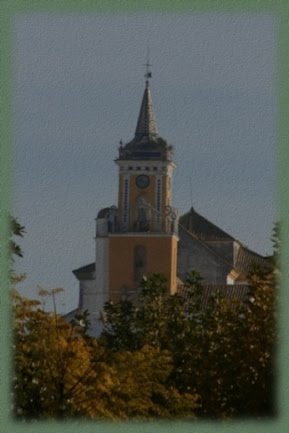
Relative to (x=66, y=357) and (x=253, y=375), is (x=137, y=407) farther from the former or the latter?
(x=253, y=375)

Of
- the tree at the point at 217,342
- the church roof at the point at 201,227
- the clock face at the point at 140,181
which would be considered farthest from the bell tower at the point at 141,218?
the tree at the point at 217,342

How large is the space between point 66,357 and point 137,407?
1.79 ft

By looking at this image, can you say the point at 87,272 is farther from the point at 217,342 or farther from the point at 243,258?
the point at 217,342

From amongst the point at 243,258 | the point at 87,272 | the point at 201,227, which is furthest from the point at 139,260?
the point at 243,258

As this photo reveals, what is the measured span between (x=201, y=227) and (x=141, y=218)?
11.7ft

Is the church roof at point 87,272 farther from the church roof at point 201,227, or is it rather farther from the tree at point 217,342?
the tree at point 217,342

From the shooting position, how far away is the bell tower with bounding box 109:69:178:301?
2446 inches

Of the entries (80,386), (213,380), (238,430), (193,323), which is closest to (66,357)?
(80,386)

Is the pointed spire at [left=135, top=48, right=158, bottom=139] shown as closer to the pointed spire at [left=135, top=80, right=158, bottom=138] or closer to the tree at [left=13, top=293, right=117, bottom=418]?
the pointed spire at [left=135, top=80, right=158, bottom=138]

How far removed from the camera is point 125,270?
62125 millimetres

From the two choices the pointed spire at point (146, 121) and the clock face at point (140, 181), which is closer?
the pointed spire at point (146, 121)

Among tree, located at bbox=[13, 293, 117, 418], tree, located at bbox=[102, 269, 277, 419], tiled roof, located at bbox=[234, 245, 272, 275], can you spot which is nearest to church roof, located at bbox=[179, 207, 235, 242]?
tiled roof, located at bbox=[234, 245, 272, 275]

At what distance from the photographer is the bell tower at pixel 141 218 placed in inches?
2446

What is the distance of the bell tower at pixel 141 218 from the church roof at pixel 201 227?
241 centimetres
